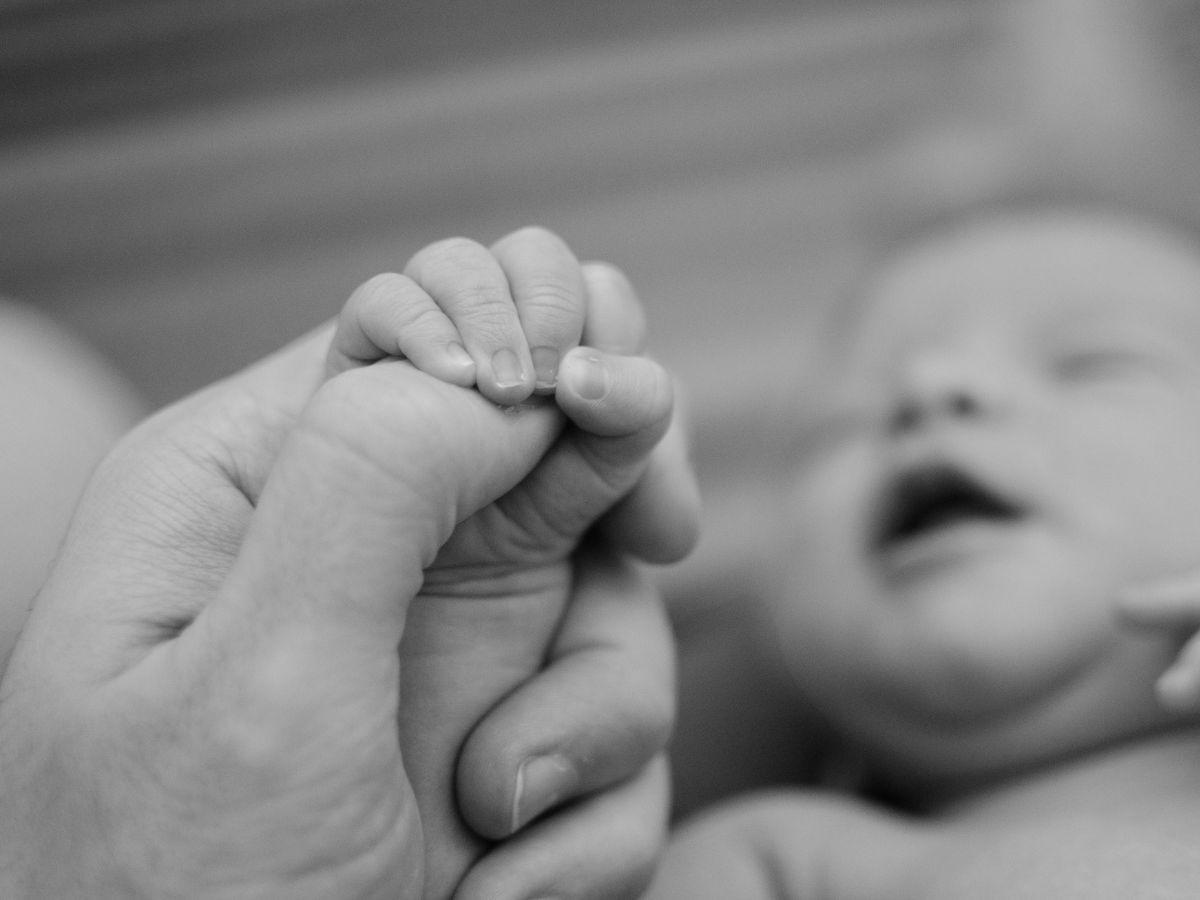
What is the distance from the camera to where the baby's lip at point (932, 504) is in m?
0.86

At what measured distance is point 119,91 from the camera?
A: 155 cm

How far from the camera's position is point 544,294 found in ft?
1.94

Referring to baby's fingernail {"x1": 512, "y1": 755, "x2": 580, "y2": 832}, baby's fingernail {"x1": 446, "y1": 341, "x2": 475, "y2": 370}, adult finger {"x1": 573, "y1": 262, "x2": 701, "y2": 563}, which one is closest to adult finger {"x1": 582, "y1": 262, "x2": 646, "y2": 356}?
adult finger {"x1": 573, "y1": 262, "x2": 701, "y2": 563}

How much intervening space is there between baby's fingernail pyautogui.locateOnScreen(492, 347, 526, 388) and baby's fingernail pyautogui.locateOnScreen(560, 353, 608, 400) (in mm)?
23

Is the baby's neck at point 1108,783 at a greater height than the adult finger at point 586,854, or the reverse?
the adult finger at point 586,854

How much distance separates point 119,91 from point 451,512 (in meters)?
1.29

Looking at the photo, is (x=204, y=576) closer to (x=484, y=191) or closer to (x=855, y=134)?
(x=484, y=191)

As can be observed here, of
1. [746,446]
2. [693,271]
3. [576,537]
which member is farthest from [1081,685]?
[693,271]

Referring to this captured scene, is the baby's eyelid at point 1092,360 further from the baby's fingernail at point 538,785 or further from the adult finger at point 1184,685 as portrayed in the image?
the baby's fingernail at point 538,785

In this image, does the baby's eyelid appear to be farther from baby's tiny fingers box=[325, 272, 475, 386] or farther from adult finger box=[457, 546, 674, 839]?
baby's tiny fingers box=[325, 272, 475, 386]

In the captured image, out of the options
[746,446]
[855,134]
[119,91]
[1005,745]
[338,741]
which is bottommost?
[1005,745]

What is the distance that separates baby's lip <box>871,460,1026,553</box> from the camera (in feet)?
2.83

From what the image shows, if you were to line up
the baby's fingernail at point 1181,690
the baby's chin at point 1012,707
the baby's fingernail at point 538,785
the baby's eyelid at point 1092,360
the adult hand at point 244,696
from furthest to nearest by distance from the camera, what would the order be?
1. the baby's eyelid at point 1092,360
2. the baby's chin at point 1012,707
3. the baby's fingernail at point 1181,690
4. the baby's fingernail at point 538,785
5. the adult hand at point 244,696

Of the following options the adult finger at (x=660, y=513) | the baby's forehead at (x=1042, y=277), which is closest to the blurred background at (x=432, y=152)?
the baby's forehead at (x=1042, y=277)
